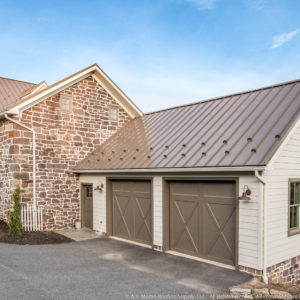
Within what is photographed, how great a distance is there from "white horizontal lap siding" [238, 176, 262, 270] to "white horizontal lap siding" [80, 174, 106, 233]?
618 centimetres

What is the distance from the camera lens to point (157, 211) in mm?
10359

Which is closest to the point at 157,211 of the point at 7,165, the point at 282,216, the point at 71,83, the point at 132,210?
the point at 132,210

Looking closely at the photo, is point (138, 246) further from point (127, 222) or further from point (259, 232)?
point (259, 232)

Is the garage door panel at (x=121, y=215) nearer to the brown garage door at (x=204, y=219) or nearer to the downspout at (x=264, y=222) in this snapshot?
the brown garage door at (x=204, y=219)

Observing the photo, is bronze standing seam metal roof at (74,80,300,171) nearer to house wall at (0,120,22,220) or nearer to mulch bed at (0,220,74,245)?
house wall at (0,120,22,220)

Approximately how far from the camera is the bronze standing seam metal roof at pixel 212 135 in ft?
27.9

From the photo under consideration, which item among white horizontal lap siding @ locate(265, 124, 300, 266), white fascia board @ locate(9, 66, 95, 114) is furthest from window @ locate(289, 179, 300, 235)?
white fascia board @ locate(9, 66, 95, 114)

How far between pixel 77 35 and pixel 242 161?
11.5 meters

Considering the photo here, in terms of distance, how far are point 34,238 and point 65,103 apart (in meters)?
5.99

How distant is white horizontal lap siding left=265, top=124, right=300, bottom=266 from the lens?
25.7ft

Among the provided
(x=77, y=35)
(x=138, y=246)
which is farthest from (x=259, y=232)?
(x=77, y=35)

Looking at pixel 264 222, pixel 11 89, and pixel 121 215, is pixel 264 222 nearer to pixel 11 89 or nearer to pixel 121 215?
pixel 121 215

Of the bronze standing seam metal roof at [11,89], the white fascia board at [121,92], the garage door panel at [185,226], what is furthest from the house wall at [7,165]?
the garage door panel at [185,226]

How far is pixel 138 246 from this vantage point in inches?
429
